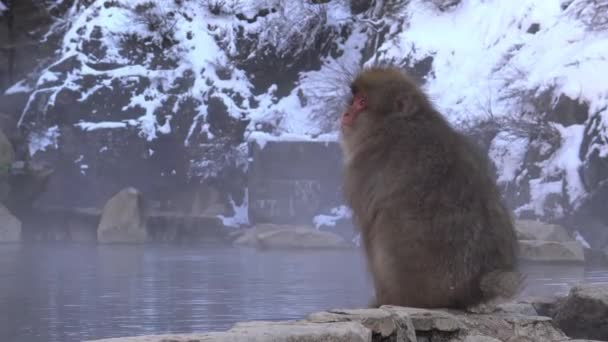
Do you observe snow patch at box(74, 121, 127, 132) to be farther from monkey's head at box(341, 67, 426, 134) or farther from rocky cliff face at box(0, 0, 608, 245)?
monkey's head at box(341, 67, 426, 134)

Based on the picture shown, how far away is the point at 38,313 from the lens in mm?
4676

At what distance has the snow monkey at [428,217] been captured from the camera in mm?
3111

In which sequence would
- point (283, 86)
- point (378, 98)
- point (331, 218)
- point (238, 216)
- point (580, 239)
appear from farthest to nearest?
point (283, 86)
point (238, 216)
point (331, 218)
point (580, 239)
point (378, 98)

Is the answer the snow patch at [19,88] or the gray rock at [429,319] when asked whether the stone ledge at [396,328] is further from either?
the snow patch at [19,88]

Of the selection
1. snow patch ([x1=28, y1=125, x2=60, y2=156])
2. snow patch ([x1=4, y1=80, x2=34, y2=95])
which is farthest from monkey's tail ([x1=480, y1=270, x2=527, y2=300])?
snow patch ([x1=4, y1=80, x2=34, y2=95])

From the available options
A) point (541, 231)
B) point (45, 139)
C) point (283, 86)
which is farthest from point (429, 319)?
point (283, 86)

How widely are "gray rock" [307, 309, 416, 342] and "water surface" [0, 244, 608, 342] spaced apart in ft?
4.47

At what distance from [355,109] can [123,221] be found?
8735mm

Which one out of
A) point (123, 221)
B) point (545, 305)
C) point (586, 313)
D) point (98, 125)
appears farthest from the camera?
point (98, 125)

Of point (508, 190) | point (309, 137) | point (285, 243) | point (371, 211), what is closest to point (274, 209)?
point (309, 137)

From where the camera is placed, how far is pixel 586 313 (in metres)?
3.79

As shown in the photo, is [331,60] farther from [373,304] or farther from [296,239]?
[373,304]

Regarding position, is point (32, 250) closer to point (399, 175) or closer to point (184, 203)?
point (184, 203)

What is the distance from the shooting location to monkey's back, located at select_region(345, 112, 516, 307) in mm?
3113
